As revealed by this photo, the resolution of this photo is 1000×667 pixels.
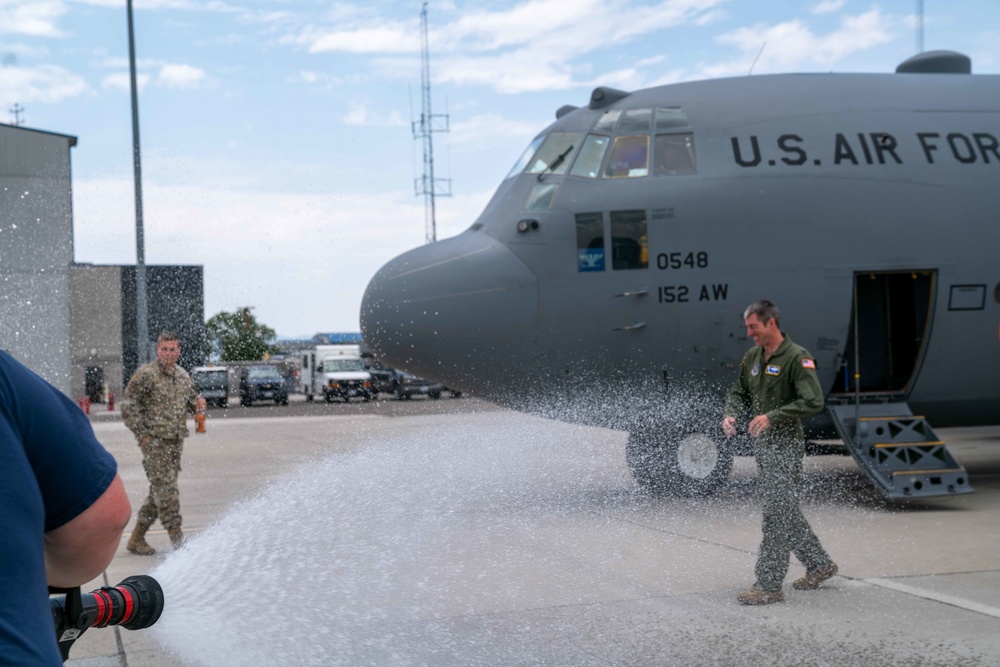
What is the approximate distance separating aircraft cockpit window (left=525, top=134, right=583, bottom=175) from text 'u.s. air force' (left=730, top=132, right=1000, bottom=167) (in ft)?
5.57

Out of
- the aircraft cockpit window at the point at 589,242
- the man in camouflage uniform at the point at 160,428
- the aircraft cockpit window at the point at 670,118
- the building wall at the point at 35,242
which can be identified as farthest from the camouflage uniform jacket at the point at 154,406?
the building wall at the point at 35,242

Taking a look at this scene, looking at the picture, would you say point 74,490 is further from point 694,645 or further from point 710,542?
point 710,542

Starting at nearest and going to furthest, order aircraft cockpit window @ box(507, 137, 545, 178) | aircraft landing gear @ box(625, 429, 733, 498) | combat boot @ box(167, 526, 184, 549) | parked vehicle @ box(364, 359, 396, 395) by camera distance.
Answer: combat boot @ box(167, 526, 184, 549) < aircraft landing gear @ box(625, 429, 733, 498) < aircraft cockpit window @ box(507, 137, 545, 178) < parked vehicle @ box(364, 359, 396, 395)

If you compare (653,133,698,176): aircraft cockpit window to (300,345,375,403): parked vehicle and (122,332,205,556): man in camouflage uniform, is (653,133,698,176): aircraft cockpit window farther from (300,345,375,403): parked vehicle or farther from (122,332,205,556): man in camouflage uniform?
(300,345,375,403): parked vehicle

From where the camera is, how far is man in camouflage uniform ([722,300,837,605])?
657 cm

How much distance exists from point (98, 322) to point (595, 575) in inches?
1956

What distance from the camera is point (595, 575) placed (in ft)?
24.0

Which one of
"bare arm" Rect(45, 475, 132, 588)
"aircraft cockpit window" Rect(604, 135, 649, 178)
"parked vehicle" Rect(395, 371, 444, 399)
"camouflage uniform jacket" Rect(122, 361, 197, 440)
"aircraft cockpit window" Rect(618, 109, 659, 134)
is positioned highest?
"aircraft cockpit window" Rect(618, 109, 659, 134)

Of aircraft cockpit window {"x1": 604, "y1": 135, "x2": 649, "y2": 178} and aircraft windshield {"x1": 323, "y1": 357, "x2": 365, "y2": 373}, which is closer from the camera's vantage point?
aircraft cockpit window {"x1": 604, "y1": 135, "x2": 649, "y2": 178}

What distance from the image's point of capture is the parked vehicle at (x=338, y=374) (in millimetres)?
41344

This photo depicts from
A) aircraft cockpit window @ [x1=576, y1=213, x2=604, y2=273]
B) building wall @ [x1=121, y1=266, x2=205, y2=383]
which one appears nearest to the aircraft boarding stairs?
aircraft cockpit window @ [x1=576, y1=213, x2=604, y2=273]

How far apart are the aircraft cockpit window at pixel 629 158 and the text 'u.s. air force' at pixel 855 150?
0.92 meters

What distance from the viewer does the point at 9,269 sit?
36.7 metres

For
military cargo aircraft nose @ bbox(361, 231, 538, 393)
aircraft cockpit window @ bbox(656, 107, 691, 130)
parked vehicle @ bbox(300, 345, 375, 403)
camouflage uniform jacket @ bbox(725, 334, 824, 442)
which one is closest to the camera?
camouflage uniform jacket @ bbox(725, 334, 824, 442)
